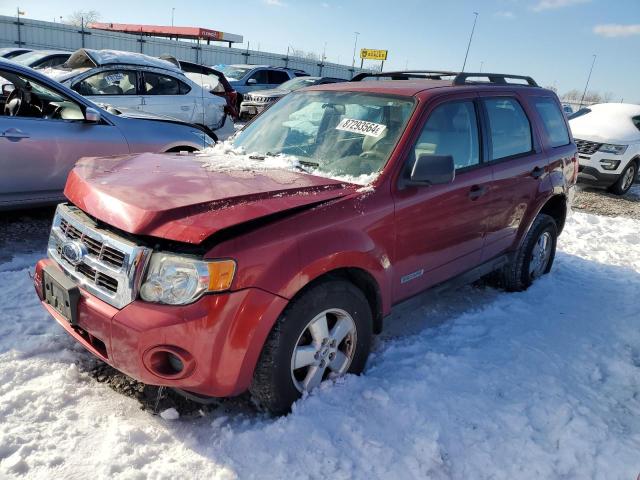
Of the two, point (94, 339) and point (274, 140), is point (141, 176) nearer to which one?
point (94, 339)

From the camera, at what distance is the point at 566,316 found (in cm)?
407

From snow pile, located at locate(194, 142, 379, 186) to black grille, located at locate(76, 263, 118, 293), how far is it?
2.86ft

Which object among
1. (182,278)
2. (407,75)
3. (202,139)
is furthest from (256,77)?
(182,278)

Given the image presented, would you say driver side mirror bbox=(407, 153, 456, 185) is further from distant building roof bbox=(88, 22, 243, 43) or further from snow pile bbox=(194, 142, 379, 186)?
distant building roof bbox=(88, 22, 243, 43)

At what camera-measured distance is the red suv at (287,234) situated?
2.15 meters

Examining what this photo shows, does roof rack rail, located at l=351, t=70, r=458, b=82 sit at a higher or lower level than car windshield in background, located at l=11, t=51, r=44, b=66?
higher

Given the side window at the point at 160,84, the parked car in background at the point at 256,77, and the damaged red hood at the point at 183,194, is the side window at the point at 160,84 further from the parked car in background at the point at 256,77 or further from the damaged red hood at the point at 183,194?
the parked car in background at the point at 256,77

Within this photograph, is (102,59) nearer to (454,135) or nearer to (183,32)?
(454,135)

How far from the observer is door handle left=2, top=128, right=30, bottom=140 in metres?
4.43

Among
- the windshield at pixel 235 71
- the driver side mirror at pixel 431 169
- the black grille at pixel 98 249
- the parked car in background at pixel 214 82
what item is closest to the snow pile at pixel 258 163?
the driver side mirror at pixel 431 169

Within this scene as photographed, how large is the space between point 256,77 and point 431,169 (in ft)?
48.9

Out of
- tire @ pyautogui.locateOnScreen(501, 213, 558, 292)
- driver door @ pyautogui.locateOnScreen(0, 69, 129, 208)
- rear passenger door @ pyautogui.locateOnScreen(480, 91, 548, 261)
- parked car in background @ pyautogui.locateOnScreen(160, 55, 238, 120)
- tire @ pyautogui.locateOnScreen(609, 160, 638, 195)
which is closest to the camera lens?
rear passenger door @ pyautogui.locateOnScreen(480, 91, 548, 261)

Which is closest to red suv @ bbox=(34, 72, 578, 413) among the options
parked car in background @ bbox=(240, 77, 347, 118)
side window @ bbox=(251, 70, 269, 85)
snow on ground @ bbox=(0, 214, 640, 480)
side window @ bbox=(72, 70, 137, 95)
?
snow on ground @ bbox=(0, 214, 640, 480)

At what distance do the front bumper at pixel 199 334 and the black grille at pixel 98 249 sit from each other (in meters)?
0.19
